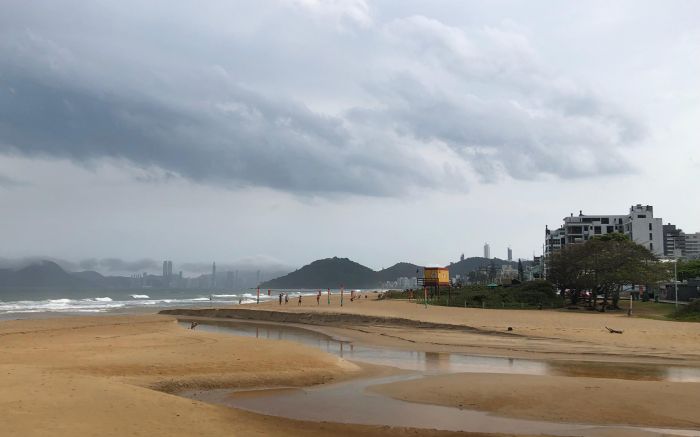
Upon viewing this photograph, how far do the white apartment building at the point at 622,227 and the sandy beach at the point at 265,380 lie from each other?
111 m

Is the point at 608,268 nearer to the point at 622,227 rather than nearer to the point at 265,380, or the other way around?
the point at 265,380

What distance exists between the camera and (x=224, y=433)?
27.6ft

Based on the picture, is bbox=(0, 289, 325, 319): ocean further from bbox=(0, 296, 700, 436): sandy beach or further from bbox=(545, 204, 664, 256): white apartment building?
bbox=(545, 204, 664, 256): white apartment building

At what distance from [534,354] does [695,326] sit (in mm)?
15297

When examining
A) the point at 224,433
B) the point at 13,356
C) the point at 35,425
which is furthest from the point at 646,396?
the point at 13,356

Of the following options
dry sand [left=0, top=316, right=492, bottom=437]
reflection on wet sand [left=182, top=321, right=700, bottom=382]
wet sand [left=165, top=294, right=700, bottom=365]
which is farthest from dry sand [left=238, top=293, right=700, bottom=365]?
dry sand [left=0, top=316, right=492, bottom=437]

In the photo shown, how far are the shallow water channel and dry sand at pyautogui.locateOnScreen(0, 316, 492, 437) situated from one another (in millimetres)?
802

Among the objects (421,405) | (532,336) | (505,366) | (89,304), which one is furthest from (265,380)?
(89,304)

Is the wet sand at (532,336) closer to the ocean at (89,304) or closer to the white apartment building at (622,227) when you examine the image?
the ocean at (89,304)

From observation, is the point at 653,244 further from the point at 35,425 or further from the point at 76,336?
the point at 35,425

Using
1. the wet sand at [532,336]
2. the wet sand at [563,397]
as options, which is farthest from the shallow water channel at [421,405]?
the wet sand at [532,336]

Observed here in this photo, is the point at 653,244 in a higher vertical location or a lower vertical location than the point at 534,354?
higher

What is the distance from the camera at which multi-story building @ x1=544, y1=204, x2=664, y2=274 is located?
12706 cm

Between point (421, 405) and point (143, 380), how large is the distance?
732 centimetres
